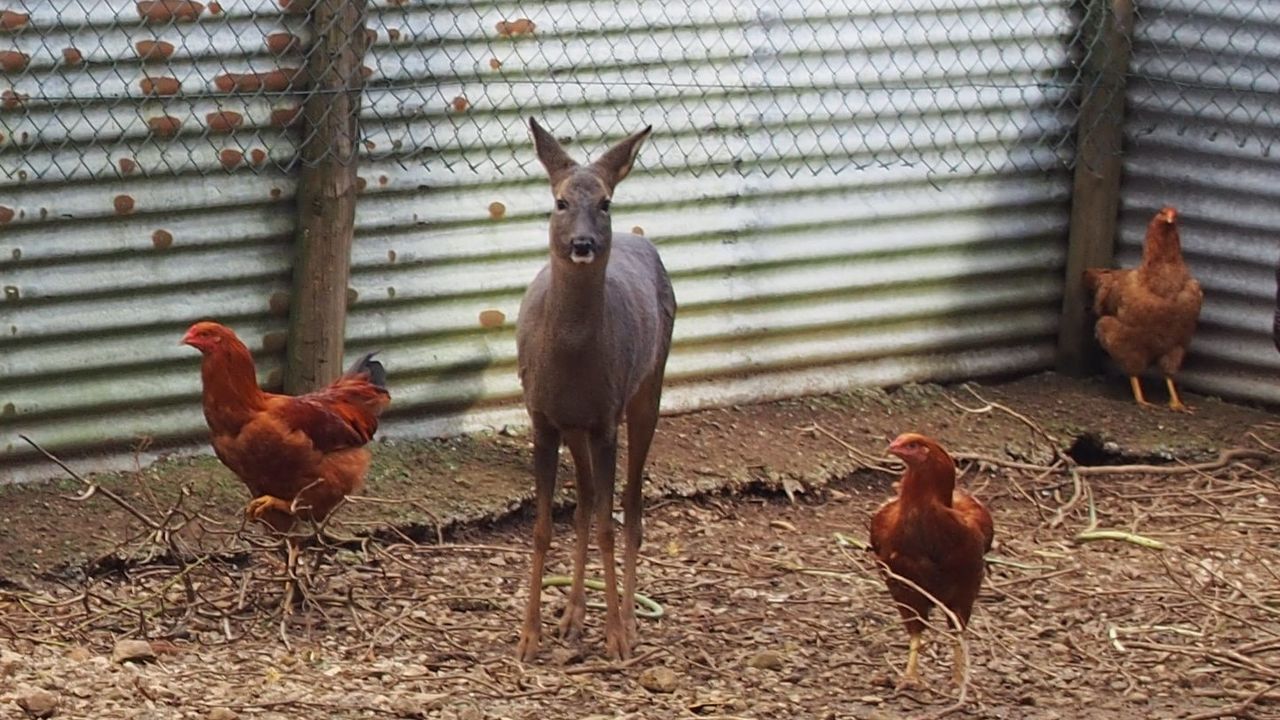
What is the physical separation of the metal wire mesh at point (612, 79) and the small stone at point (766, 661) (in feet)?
8.72

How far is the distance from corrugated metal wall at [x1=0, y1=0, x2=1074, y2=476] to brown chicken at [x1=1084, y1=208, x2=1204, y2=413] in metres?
0.48

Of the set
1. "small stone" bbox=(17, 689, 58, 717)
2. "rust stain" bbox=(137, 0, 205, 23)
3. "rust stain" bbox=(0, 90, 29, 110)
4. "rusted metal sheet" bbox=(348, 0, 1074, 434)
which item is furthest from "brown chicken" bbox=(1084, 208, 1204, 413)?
"small stone" bbox=(17, 689, 58, 717)

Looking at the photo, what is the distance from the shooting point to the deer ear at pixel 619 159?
21.0 feet

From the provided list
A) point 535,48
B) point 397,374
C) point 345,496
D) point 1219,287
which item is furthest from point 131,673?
point 1219,287

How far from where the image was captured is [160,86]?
763 cm

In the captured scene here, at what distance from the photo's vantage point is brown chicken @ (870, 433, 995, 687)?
6.07 metres

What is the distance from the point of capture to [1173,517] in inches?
329

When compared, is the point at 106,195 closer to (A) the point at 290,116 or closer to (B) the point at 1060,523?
(A) the point at 290,116

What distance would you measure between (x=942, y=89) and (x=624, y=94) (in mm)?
1663

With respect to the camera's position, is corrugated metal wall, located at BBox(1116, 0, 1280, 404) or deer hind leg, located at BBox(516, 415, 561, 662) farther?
corrugated metal wall, located at BBox(1116, 0, 1280, 404)

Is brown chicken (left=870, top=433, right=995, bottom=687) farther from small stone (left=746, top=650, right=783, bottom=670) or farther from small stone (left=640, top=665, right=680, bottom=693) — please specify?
small stone (left=640, top=665, right=680, bottom=693)

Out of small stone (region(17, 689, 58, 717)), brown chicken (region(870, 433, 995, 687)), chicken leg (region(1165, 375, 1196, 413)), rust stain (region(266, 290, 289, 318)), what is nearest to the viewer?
small stone (region(17, 689, 58, 717))

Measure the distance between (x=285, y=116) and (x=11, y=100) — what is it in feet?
3.36

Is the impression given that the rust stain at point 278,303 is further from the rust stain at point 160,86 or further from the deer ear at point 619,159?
the deer ear at point 619,159
